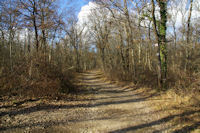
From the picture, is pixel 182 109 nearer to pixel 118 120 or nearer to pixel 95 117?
pixel 118 120

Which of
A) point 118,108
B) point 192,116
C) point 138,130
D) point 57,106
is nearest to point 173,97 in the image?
point 192,116

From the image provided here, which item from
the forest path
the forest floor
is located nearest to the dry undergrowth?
the forest floor

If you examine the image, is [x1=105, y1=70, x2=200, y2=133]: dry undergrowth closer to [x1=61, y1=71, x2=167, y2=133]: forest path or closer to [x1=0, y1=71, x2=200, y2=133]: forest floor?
[x1=0, y1=71, x2=200, y2=133]: forest floor

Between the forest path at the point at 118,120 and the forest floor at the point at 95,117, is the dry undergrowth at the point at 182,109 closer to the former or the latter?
Answer: the forest floor at the point at 95,117

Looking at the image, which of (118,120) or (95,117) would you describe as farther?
(95,117)

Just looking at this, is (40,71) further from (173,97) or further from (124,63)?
(124,63)

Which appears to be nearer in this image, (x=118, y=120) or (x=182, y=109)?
(x=118, y=120)

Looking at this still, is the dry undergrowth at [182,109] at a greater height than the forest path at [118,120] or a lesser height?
greater

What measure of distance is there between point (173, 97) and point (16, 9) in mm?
12222

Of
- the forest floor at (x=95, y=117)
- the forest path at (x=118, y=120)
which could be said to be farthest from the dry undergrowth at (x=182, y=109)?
the forest path at (x=118, y=120)

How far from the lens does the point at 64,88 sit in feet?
27.6

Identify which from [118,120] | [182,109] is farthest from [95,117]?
[182,109]

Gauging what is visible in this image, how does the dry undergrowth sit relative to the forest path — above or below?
above

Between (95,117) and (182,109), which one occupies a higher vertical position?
(182,109)
